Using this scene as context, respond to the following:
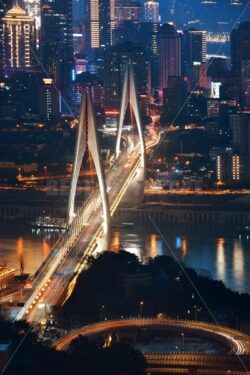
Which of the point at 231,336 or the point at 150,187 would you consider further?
the point at 150,187

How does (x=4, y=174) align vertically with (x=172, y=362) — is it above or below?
below

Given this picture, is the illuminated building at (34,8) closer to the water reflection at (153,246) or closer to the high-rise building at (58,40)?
the high-rise building at (58,40)

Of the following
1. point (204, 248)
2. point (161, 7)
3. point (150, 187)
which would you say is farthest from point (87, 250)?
point (161, 7)

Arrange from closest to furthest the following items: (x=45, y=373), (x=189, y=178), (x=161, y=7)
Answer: (x=45, y=373) < (x=189, y=178) < (x=161, y=7)

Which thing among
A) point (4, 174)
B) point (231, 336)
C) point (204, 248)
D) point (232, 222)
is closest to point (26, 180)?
point (4, 174)

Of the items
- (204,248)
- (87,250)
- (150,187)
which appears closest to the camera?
(87,250)

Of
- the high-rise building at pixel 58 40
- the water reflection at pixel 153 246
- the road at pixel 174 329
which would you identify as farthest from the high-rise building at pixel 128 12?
the road at pixel 174 329

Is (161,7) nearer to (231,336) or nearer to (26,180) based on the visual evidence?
(26,180)
